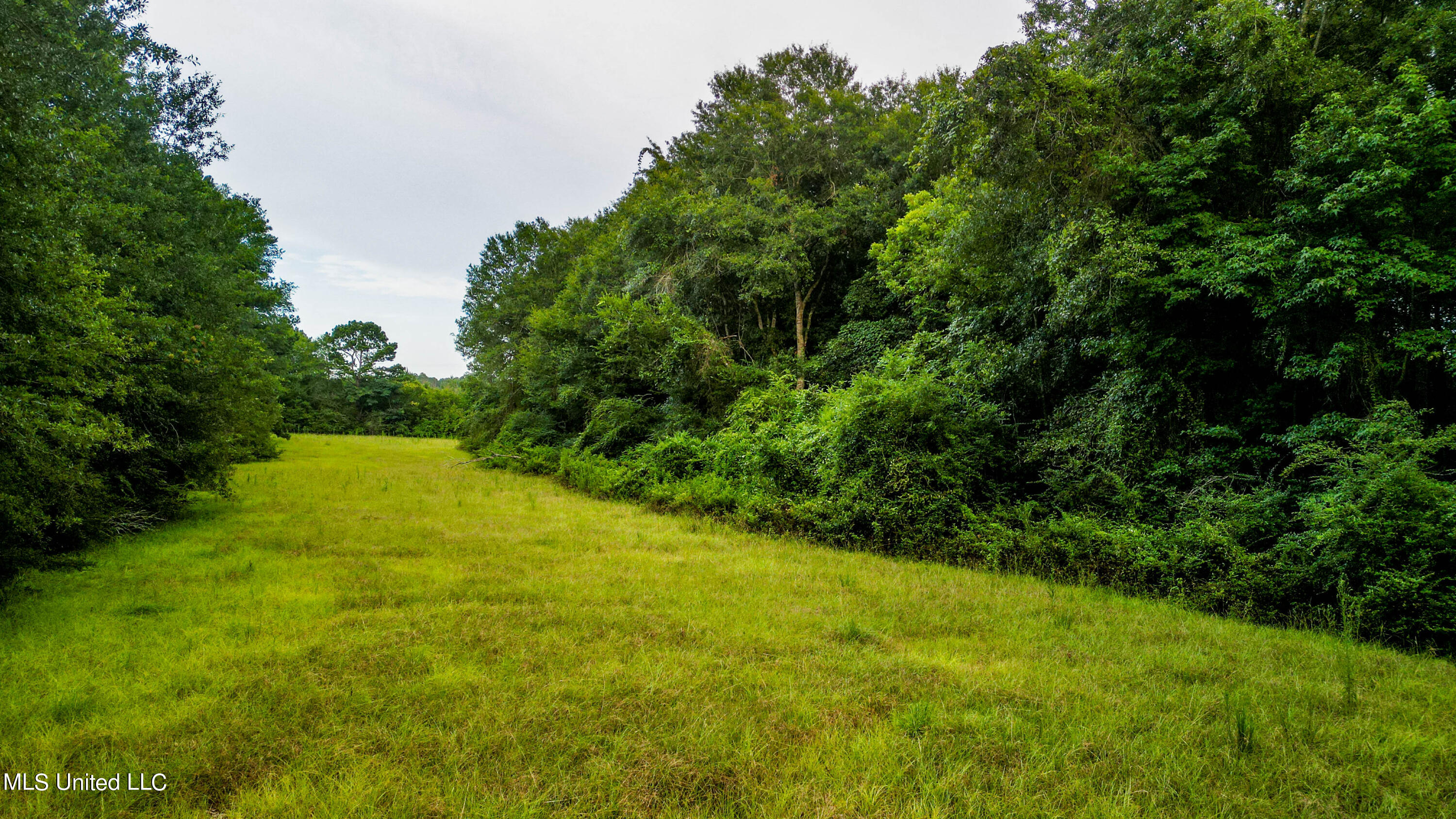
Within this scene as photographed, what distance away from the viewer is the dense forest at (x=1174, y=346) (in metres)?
5.91

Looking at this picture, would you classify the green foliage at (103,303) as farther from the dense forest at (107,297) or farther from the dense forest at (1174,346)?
the dense forest at (1174,346)

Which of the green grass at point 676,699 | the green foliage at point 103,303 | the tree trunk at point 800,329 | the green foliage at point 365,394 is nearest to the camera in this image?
the green grass at point 676,699

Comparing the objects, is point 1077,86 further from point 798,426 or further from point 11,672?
point 11,672

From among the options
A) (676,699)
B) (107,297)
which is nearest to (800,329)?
(107,297)

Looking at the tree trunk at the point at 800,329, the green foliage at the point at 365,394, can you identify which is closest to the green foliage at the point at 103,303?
the tree trunk at the point at 800,329

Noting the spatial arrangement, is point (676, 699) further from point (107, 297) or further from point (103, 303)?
point (107, 297)

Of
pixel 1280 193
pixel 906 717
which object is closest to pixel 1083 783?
pixel 906 717

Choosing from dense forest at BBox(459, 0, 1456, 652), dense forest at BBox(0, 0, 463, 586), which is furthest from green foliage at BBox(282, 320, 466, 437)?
dense forest at BBox(459, 0, 1456, 652)

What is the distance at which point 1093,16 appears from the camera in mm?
10039

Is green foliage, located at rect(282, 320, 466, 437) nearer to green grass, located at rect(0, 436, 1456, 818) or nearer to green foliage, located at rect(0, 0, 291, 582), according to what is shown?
green foliage, located at rect(0, 0, 291, 582)

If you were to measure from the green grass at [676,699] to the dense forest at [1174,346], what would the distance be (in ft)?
4.05

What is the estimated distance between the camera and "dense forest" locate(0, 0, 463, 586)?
447 centimetres

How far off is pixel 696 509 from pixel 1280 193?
10122mm

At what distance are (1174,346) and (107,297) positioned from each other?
14.7 m
